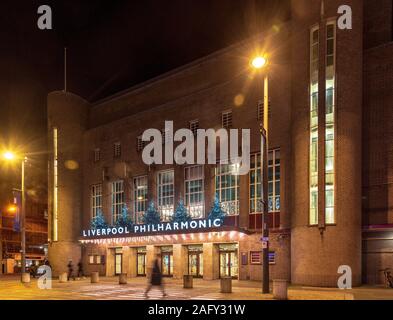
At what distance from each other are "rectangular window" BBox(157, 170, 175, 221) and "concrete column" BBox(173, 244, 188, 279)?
2.69 metres

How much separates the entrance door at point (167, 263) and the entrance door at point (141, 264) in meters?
2.63

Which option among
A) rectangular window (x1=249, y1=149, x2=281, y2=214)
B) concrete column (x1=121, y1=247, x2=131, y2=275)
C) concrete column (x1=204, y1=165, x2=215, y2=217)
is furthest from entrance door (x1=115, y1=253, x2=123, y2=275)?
rectangular window (x1=249, y1=149, x2=281, y2=214)

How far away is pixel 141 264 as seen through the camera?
43188 millimetres

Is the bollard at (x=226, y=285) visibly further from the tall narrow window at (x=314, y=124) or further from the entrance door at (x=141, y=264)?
the entrance door at (x=141, y=264)

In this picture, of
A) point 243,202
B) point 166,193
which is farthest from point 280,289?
point 166,193

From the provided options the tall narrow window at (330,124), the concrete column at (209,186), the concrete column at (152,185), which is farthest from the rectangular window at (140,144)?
the tall narrow window at (330,124)

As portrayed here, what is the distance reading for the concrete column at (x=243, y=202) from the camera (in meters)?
34.4

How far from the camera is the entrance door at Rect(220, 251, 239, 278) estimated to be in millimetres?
35312

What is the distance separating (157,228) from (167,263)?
4.26 metres

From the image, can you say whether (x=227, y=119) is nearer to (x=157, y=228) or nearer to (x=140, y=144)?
(x=157, y=228)

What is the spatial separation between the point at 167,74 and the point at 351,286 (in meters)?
24.4

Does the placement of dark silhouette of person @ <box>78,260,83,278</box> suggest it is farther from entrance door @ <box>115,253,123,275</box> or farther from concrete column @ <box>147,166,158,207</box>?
concrete column @ <box>147,166,158,207</box>
